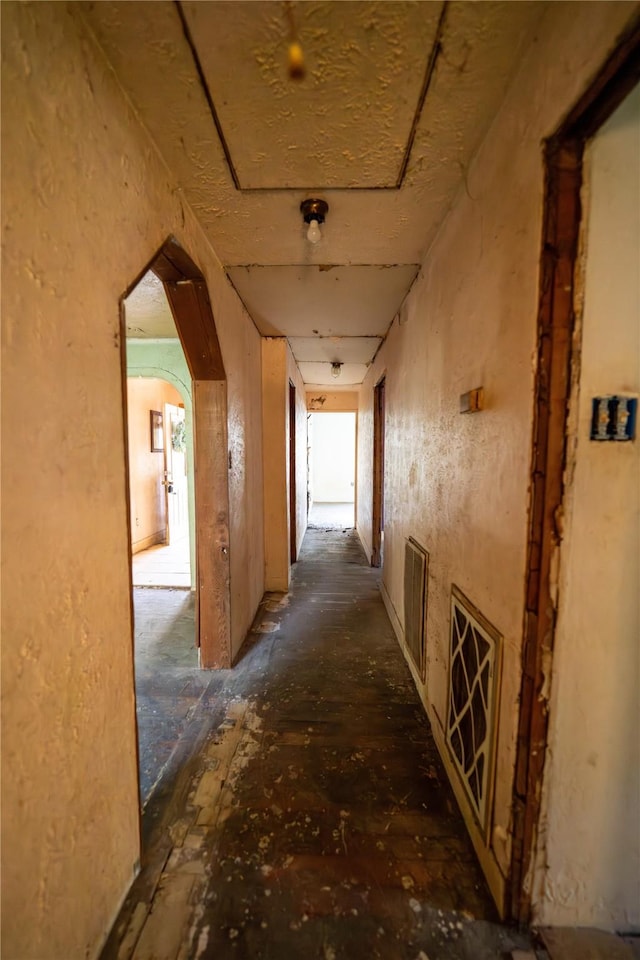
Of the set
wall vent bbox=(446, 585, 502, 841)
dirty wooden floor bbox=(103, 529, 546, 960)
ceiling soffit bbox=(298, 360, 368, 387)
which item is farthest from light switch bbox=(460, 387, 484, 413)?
ceiling soffit bbox=(298, 360, 368, 387)

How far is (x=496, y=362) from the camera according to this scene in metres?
1.04

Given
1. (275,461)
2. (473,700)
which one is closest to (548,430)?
(473,700)

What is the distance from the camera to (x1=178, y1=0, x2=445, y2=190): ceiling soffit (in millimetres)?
789

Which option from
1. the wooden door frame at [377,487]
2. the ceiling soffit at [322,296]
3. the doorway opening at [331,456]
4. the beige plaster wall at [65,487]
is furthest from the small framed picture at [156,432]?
the beige plaster wall at [65,487]

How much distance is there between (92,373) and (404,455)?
1880 millimetres

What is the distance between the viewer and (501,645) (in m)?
0.98

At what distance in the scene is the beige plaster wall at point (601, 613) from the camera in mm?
774

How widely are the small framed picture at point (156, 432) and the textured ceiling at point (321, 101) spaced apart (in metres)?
3.80

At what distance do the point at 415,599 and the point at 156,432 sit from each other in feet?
14.5

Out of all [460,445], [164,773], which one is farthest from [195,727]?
[460,445]

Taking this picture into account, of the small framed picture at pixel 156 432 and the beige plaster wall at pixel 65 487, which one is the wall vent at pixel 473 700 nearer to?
the beige plaster wall at pixel 65 487

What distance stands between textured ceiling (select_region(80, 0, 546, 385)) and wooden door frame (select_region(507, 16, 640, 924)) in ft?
1.02

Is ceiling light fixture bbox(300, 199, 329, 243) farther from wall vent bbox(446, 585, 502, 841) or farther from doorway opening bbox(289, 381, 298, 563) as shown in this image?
doorway opening bbox(289, 381, 298, 563)

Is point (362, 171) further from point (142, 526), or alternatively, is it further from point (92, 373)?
point (142, 526)
